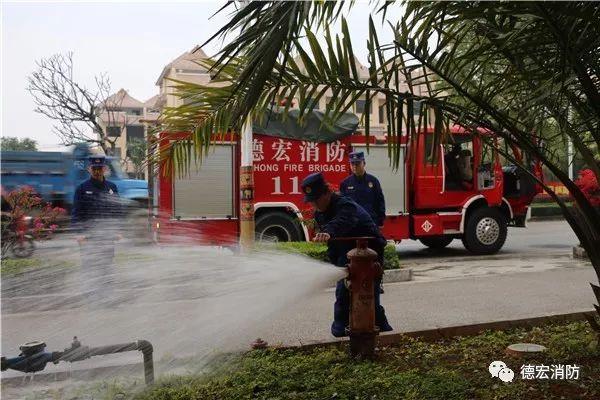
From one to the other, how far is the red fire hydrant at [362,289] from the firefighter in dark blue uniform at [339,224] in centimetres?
23

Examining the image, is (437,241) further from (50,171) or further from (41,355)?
(50,171)

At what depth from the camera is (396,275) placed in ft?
27.8

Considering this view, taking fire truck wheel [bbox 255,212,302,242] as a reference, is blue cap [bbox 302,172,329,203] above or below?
above

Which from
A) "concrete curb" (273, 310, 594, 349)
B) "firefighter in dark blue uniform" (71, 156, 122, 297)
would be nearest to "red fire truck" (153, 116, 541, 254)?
"firefighter in dark blue uniform" (71, 156, 122, 297)

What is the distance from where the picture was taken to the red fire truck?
10.1 metres

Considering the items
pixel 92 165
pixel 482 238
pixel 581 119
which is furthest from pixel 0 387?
pixel 482 238

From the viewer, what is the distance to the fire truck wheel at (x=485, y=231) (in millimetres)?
11312

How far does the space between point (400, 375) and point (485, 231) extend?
8196 mm

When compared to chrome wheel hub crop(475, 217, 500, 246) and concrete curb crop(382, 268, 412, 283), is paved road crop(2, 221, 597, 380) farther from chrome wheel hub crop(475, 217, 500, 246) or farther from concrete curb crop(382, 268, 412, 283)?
chrome wheel hub crop(475, 217, 500, 246)

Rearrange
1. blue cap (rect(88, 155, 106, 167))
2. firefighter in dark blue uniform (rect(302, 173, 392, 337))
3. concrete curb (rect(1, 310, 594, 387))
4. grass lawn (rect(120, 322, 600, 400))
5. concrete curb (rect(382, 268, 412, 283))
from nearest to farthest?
grass lawn (rect(120, 322, 600, 400)) → concrete curb (rect(1, 310, 594, 387)) → firefighter in dark blue uniform (rect(302, 173, 392, 337)) → blue cap (rect(88, 155, 106, 167)) → concrete curb (rect(382, 268, 412, 283))

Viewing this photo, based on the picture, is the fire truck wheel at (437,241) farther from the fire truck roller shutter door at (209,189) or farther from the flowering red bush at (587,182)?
the fire truck roller shutter door at (209,189)

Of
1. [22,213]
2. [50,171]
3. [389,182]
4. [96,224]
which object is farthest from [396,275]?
[50,171]

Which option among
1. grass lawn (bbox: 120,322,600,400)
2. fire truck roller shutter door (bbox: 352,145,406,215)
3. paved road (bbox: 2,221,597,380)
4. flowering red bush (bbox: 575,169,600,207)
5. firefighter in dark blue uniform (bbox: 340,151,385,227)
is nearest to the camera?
paved road (bbox: 2,221,597,380)

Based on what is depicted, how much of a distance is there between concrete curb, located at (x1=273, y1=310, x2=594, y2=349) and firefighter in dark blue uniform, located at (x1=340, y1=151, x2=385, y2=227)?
1.91 metres
